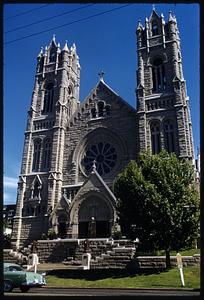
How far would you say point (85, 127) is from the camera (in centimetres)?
4178

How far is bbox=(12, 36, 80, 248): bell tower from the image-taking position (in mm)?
→ 37875

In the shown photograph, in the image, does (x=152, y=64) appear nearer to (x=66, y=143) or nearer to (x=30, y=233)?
(x=66, y=143)

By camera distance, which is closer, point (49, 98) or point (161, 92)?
point (161, 92)

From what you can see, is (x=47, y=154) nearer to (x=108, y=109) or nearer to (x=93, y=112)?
(x=93, y=112)

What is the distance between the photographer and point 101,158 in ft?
129

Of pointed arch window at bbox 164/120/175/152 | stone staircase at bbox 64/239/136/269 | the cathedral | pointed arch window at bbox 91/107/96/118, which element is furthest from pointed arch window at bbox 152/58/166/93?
stone staircase at bbox 64/239/136/269

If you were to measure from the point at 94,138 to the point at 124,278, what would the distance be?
2336cm

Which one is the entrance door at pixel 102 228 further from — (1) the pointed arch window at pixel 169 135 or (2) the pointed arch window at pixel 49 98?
(2) the pointed arch window at pixel 49 98

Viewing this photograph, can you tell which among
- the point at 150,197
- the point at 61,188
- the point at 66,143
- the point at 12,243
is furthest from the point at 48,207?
the point at 150,197

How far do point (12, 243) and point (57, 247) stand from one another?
334 inches

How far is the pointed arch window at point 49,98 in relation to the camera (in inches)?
1796

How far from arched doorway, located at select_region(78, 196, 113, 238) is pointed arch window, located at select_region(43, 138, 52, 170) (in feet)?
27.5

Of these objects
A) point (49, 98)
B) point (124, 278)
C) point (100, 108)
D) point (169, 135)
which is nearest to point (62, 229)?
point (169, 135)

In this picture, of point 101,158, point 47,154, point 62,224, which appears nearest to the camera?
point 62,224
